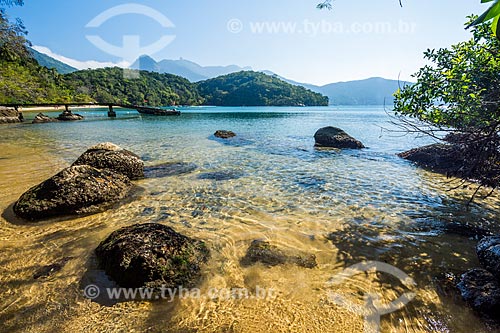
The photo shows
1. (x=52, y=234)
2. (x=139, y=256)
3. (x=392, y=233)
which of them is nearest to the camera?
(x=139, y=256)

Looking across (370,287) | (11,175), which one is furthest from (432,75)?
(11,175)

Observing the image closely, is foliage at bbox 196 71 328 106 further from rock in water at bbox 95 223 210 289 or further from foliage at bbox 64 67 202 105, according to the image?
rock in water at bbox 95 223 210 289

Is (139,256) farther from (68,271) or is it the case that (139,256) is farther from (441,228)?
(441,228)

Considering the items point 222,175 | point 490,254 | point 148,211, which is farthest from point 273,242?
point 222,175

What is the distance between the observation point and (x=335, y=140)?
18984mm

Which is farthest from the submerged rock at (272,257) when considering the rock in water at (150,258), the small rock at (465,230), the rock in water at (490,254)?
the small rock at (465,230)

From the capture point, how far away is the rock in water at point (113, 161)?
9.20m

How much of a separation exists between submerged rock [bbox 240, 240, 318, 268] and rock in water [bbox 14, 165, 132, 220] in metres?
4.51

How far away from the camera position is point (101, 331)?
315 centimetres

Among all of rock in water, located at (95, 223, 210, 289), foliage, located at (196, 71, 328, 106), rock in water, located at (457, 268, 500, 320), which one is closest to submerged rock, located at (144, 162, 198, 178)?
rock in water, located at (95, 223, 210, 289)

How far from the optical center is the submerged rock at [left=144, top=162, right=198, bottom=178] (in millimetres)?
10500

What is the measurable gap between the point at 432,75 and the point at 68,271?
455 inches

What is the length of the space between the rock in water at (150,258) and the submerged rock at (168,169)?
5.86 meters

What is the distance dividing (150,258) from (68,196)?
392cm
